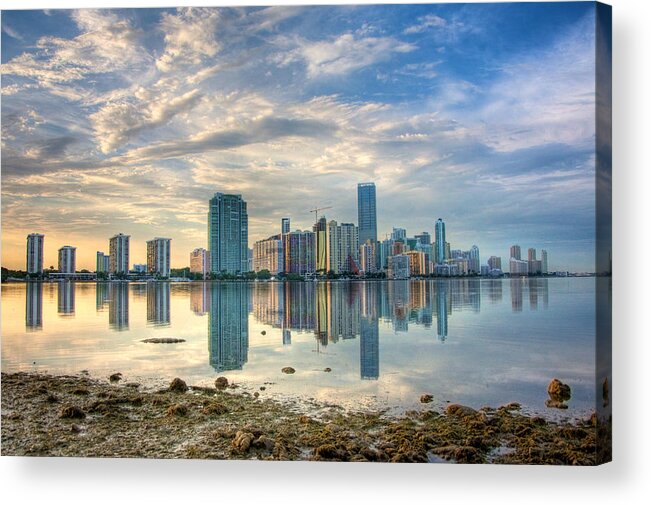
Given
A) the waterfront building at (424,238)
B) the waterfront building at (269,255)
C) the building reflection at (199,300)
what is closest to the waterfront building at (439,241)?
the waterfront building at (424,238)

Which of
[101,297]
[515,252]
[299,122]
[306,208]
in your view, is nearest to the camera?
[299,122]

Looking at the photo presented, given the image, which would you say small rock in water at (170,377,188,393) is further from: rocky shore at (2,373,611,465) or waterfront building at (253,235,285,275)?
waterfront building at (253,235,285,275)

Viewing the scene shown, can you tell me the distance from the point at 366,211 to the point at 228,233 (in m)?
2.40

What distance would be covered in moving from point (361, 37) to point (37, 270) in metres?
5.77

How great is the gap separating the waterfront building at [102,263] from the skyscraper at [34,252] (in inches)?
40.1

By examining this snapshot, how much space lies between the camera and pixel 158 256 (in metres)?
9.36

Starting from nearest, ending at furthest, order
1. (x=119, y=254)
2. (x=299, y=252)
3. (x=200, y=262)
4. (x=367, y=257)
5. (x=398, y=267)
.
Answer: (x=119, y=254), (x=200, y=262), (x=299, y=252), (x=367, y=257), (x=398, y=267)

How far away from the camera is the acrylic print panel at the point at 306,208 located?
5871mm

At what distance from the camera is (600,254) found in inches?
223

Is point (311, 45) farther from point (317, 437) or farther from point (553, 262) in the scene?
point (317, 437)

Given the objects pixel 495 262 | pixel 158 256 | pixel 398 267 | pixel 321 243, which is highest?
pixel 321 243

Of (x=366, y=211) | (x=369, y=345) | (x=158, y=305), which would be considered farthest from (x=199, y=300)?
(x=366, y=211)

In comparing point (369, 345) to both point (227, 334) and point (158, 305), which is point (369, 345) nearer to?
point (227, 334)

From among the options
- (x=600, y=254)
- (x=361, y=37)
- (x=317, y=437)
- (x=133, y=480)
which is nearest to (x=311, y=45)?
(x=361, y=37)
